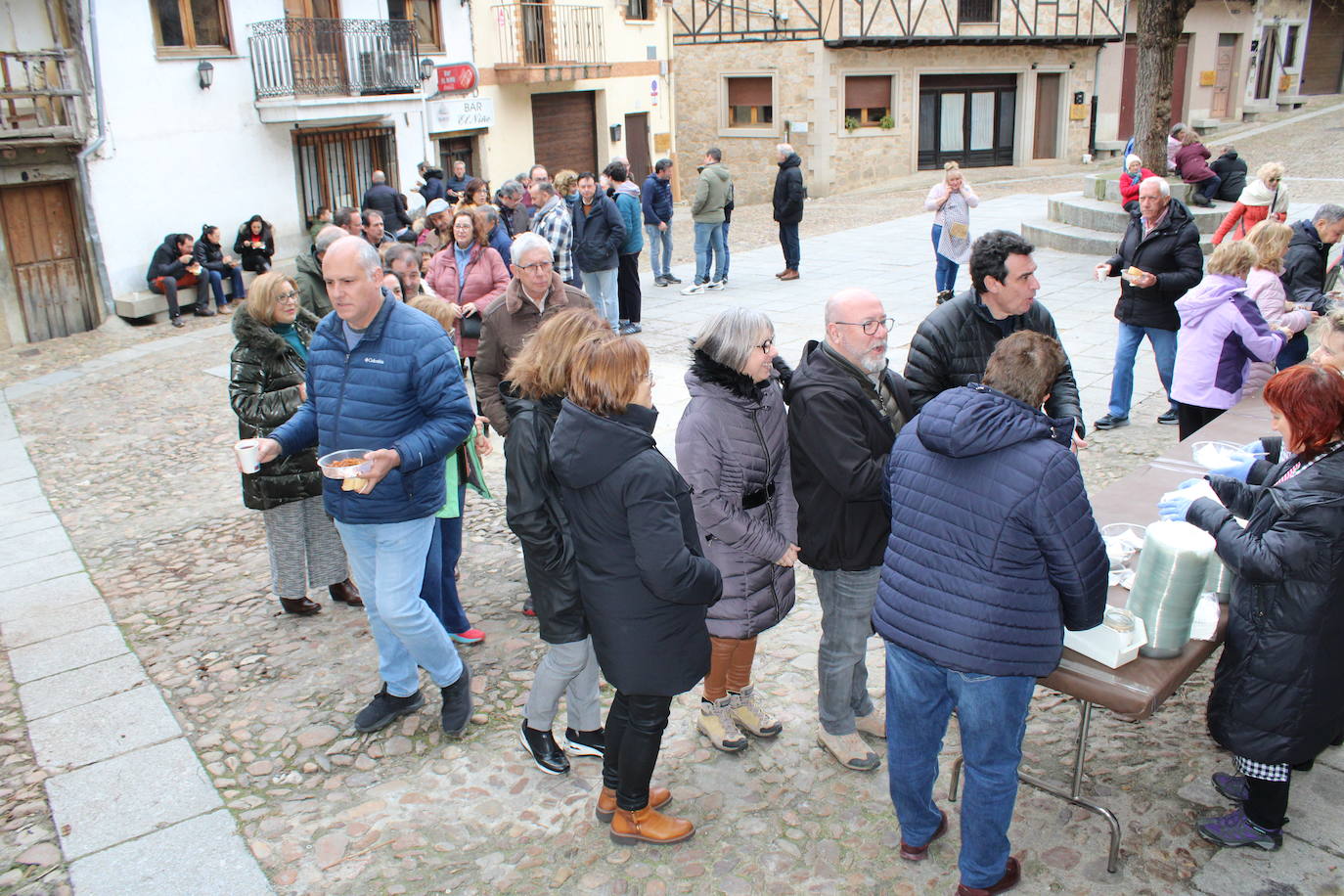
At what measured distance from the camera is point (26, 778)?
4.00m

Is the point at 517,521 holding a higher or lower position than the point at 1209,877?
higher

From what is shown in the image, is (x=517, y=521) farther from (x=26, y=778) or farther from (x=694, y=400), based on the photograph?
(x=26, y=778)

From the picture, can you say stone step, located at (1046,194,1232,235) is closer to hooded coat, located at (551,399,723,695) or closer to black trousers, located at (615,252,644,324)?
black trousers, located at (615,252,644,324)

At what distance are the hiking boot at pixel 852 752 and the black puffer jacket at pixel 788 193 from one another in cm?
964

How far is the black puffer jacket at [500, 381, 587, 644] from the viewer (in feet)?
10.8

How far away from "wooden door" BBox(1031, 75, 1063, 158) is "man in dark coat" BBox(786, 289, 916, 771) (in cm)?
2865

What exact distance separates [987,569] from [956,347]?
1.69m

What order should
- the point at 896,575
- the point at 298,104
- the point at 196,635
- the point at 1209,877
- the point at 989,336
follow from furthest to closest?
the point at 298,104 < the point at 196,635 < the point at 989,336 < the point at 1209,877 < the point at 896,575

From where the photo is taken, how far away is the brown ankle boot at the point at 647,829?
3504 millimetres

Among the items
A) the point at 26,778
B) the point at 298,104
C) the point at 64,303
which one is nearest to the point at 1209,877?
the point at 26,778

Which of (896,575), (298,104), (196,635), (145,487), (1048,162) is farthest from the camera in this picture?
(1048,162)

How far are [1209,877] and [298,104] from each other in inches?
606

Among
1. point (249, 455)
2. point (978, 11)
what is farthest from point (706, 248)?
point (978, 11)

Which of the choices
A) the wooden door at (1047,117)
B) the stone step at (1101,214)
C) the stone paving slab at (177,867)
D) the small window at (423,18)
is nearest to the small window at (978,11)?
the wooden door at (1047,117)
